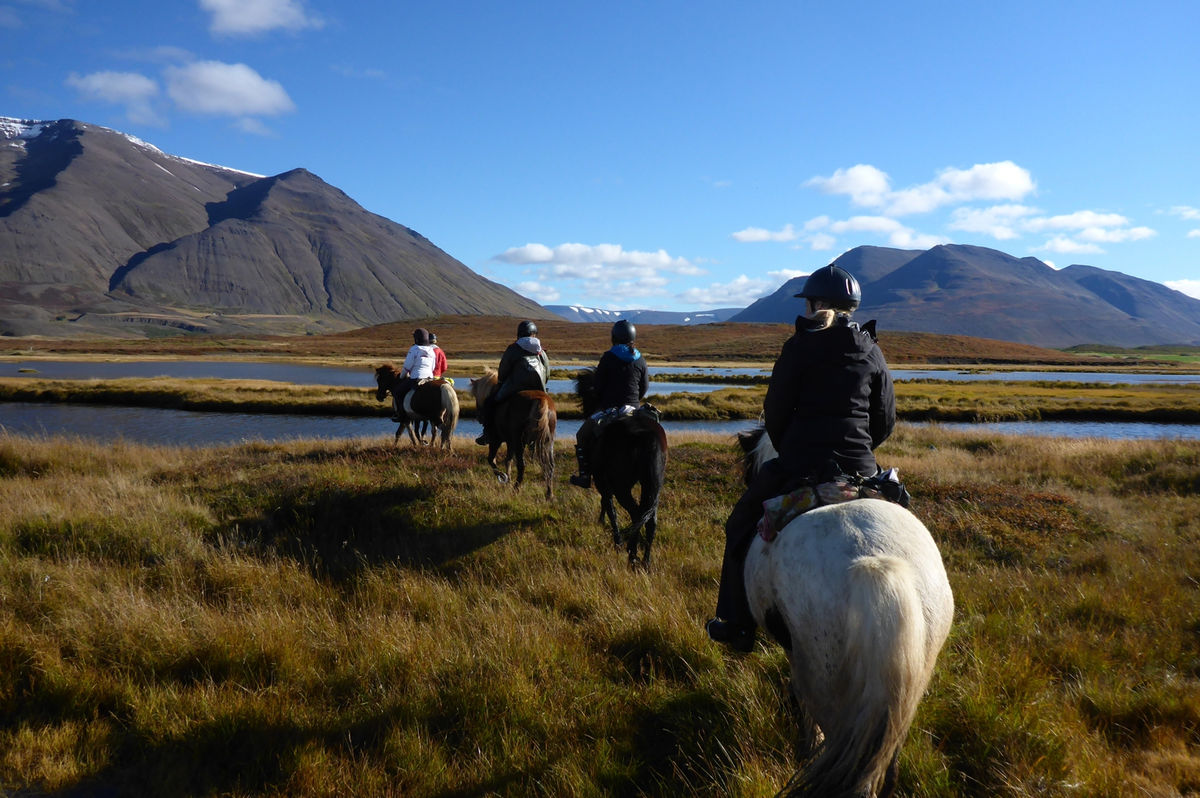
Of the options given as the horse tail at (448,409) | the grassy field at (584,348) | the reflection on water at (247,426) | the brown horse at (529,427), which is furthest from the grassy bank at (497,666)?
the grassy field at (584,348)

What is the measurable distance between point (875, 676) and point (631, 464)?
17.5 feet

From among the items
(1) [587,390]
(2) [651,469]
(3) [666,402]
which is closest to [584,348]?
(3) [666,402]

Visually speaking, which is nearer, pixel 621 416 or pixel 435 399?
pixel 621 416

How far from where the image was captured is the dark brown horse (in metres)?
7.82

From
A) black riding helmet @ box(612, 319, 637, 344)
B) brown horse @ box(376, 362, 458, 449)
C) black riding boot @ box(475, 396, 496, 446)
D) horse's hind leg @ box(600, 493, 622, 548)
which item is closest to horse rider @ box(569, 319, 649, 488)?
black riding helmet @ box(612, 319, 637, 344)

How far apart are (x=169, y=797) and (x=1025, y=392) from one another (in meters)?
54.9

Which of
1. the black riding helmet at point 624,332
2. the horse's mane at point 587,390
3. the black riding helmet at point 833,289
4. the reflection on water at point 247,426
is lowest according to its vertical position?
the reflection on water at point 247,426

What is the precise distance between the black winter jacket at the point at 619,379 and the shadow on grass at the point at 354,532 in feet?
7.47

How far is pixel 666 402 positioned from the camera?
3675 cm

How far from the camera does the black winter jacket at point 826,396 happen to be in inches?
152

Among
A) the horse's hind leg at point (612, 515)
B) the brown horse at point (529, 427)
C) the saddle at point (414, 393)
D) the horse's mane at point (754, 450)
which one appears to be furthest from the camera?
the saddle at point (414, 393)

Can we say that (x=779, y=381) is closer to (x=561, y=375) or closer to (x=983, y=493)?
(x=983, y=493)

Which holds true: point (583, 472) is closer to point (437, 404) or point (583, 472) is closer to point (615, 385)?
point (615, 385)

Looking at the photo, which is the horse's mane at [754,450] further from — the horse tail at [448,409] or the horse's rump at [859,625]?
the horse tail at [448,409]
